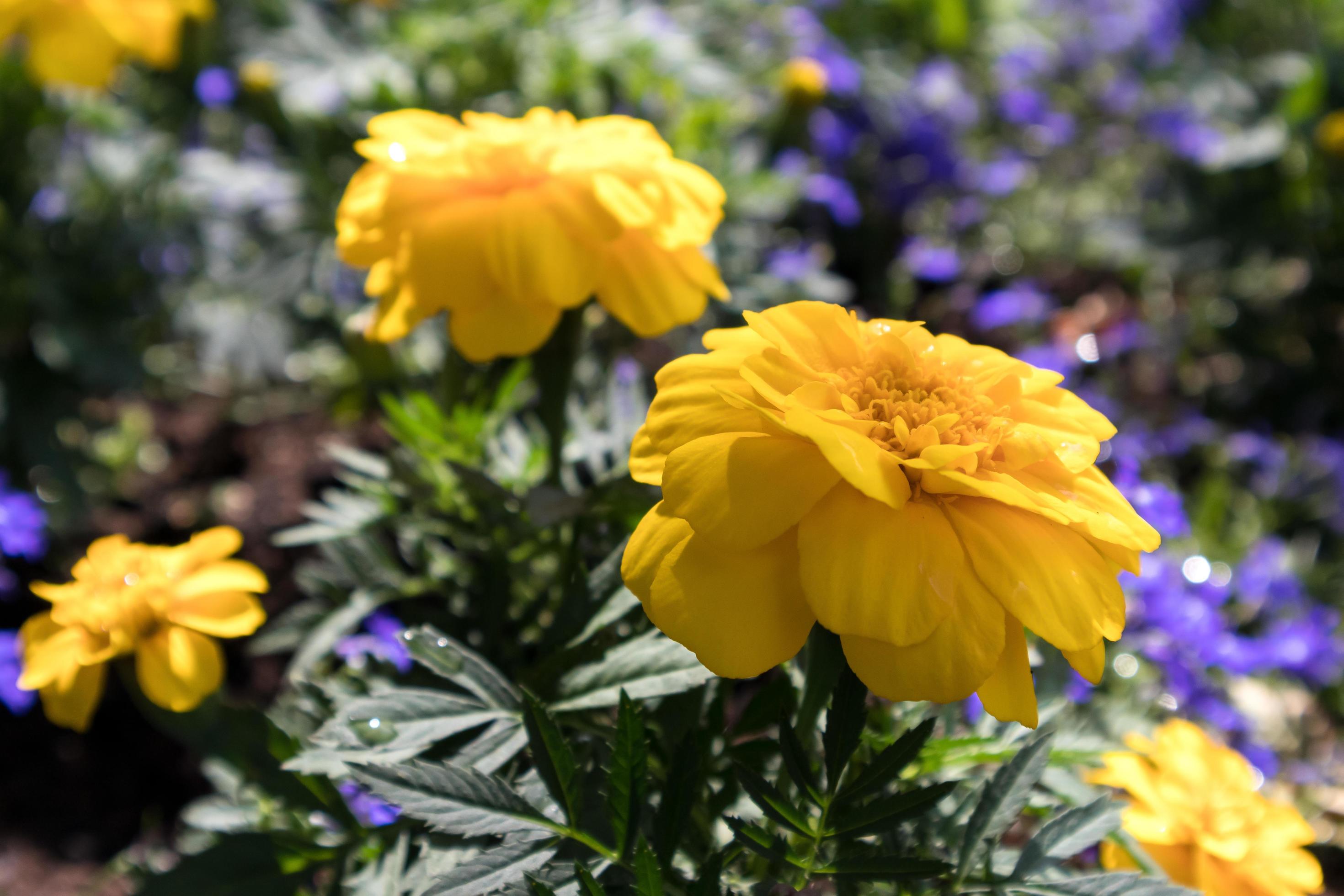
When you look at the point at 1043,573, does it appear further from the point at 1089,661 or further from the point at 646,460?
the point at 646,460

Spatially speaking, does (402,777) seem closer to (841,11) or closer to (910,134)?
(910,134)

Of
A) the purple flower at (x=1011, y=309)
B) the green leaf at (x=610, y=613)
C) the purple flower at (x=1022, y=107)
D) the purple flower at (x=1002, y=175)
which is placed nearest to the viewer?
the green leaf at (x=610, y=613)

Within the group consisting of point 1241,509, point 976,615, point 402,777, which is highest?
point 976,615

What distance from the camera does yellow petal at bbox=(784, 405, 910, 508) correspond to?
40cm

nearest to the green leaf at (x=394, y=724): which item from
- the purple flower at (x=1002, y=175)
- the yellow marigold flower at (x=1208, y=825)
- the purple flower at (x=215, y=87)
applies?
the yellow marigold flower at (x=1208, y=825)

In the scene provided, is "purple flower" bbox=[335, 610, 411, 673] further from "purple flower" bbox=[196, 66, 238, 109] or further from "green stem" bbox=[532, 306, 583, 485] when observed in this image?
"purple flower" bbox=[196, 66, 238, 109]

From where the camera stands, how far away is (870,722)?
68 cm

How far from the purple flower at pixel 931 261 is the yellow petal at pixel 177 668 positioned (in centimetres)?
155

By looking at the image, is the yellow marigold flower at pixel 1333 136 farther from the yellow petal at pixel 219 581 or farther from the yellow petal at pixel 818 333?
the yellow petal at pixel 219 581

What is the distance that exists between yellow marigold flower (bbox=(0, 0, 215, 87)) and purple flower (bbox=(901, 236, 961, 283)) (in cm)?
150

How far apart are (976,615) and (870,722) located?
0.91ft

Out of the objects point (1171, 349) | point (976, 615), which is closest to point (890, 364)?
point (976, 615)

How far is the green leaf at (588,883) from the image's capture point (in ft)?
1.56

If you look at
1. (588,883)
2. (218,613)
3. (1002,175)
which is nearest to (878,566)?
(588,883)
